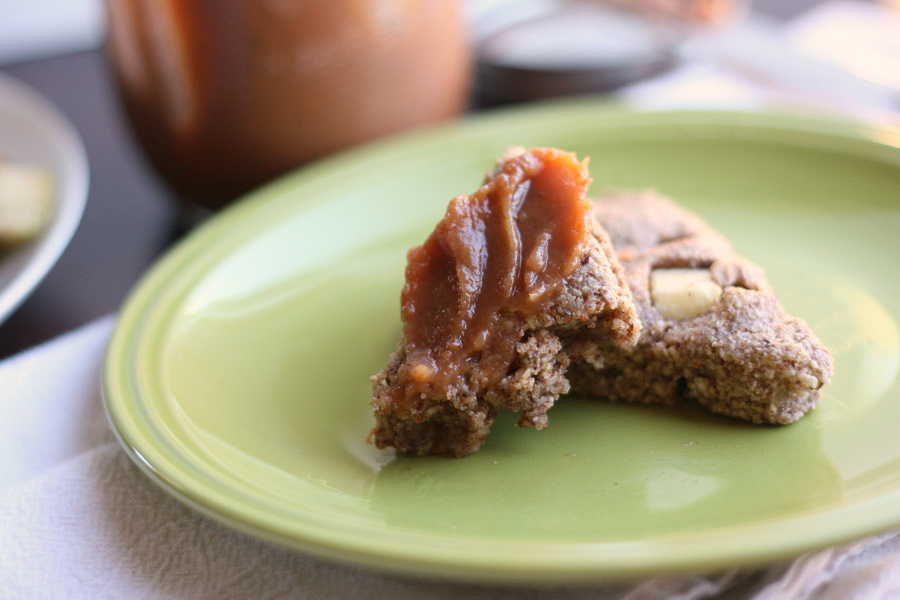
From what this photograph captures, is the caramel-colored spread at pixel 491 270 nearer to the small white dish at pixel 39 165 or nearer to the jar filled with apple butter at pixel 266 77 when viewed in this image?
the jar filled with apple butter at pixel 266 77

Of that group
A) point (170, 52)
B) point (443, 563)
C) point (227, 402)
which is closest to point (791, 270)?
point (443, 563)

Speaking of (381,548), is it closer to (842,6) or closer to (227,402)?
(227,402)

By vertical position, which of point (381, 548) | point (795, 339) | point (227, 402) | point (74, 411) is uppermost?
point (795, 339)

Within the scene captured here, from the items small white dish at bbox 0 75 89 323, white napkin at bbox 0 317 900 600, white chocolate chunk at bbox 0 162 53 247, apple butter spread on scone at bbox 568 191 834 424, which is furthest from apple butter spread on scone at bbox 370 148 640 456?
white chocolate chunk at bbox 0 162 53 247

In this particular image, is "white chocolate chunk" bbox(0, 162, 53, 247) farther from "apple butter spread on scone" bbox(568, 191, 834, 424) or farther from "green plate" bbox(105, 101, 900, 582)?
"apple butter spread on scone" bbox(568, 191, 834, 424)

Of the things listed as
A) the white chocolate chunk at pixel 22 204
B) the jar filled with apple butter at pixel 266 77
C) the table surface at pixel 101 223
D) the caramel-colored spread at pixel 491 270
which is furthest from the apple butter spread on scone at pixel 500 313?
the white chocolate chunk at pixel 22 204

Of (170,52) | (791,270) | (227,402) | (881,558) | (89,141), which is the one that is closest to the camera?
(881,558)

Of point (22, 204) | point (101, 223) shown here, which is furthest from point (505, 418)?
point (101, 223)
